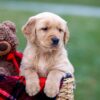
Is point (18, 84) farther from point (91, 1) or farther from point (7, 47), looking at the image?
point (91, 1)

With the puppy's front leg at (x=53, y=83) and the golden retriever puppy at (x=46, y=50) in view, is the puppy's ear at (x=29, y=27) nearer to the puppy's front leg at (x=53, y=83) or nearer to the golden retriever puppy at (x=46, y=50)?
the golden retriever puppy at (x=46, y=50)

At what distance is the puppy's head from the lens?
4.60 meters

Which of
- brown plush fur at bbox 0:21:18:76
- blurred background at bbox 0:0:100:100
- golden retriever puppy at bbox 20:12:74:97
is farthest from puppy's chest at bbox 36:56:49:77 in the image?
blurred background at bbox 0:0:100:100

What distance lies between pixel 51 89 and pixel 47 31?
44 centimetres

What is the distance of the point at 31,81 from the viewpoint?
4.48 metres

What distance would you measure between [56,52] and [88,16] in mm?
12157

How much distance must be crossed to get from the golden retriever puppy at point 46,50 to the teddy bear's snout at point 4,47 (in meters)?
0.12

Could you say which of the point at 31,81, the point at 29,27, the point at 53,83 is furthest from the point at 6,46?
the point at 53,83

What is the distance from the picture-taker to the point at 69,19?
1544 cm

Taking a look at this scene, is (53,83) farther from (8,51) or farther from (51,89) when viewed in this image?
(8,51)

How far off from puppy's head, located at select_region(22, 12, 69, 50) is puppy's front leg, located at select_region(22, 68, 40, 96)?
20 centimetres

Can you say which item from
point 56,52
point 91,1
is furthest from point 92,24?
point 56,52

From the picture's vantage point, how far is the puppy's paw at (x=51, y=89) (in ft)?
14.5

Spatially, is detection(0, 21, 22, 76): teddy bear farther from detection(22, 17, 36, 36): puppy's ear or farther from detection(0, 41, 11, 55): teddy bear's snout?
detection(22, 17, 36, 36): puppy's ear
